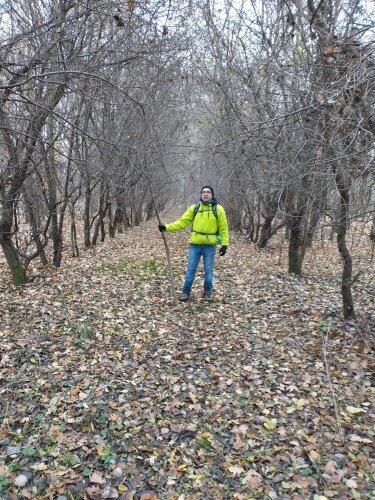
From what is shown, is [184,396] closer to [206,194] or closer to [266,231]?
[206,194]

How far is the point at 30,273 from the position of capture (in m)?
9.91

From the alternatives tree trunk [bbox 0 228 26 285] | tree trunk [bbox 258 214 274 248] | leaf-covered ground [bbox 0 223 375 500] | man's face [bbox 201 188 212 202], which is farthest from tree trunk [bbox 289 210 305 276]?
tree trunk [bbox 0 228 26 285]

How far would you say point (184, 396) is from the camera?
460cm

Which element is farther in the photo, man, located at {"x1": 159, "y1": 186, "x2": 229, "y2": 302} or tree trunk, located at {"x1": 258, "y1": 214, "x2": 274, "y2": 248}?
tree trunk, located at {"x1": 258, "y1": 214, "x2": 274, "y2": 248}

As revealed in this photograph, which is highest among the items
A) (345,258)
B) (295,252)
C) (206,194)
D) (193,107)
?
(193,107)

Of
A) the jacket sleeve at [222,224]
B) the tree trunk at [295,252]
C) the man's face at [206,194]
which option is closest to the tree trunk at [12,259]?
the man's face at [206,194]

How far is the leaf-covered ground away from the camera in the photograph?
344 centimetres

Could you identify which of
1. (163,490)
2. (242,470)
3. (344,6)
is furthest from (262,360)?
(344,6)

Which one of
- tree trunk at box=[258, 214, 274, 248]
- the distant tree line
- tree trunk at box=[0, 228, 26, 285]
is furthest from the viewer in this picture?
tree trunk at box=[258, 214, 274, 248]

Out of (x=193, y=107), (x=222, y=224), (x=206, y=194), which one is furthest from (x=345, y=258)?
(x=193, y=107)

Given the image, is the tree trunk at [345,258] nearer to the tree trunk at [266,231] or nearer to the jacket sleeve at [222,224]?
the jacket sleeve at [222,224]

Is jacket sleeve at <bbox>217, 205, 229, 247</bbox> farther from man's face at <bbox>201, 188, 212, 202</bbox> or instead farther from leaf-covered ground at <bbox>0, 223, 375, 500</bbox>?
leaf-covered ground at <bbox>0, 223, 375, 500</bbox>

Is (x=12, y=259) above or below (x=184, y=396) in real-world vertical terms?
above

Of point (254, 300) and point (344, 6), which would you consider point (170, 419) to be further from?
point (344, 6)
